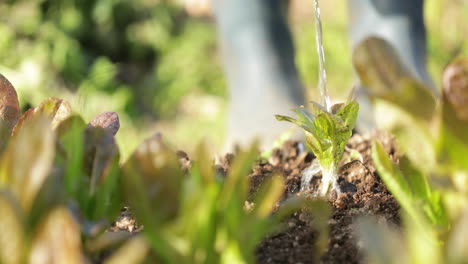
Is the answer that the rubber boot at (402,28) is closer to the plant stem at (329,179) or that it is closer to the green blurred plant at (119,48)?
the plant stem at (329,179)

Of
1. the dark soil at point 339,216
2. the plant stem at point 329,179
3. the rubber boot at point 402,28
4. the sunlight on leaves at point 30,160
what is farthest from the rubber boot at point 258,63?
the sunlight on leaves at point 30,160

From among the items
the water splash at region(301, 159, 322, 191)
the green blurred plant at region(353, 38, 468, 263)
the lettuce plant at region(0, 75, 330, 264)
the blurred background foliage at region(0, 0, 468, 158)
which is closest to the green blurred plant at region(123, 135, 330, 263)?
the lettuce plant at region(0, 75, 330, 264)

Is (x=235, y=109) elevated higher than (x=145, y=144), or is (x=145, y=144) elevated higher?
(x=235, y=109)

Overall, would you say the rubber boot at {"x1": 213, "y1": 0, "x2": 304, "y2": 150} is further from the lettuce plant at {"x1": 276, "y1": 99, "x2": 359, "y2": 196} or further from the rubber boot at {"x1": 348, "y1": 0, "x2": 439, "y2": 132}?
the lettuce plant at {"x1": 276, "y1": 99, "x2": 359, "y2": 196}

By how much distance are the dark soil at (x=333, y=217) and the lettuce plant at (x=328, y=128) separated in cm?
6

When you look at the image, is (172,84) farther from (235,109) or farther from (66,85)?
(235,109)

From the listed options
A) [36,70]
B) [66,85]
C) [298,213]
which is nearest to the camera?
[298,213]

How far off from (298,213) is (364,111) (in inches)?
42.8

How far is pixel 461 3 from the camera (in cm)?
478

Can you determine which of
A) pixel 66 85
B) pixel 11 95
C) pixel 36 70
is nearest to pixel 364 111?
pixel 11 95

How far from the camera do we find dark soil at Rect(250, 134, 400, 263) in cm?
70

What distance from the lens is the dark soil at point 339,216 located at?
705 mm

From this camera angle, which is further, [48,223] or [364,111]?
[364,111]

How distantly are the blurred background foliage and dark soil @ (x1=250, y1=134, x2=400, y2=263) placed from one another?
2632mm
